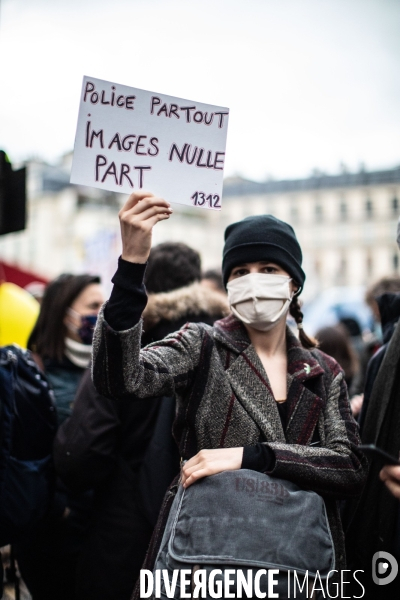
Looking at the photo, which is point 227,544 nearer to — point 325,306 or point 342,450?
point 342,450

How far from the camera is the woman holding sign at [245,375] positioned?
1714 millimetres

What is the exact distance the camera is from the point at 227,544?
5.40 ft

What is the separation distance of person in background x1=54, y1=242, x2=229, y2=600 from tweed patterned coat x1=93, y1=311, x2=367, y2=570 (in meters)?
0.37

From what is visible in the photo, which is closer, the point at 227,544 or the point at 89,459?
the point at 227,544

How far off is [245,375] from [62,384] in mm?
1704

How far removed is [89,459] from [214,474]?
837 millimetres

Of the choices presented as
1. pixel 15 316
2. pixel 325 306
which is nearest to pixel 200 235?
pixel 325 306

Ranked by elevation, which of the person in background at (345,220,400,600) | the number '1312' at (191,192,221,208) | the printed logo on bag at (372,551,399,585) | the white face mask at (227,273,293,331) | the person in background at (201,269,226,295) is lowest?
the printed logo on bag at (372,551,399,585)

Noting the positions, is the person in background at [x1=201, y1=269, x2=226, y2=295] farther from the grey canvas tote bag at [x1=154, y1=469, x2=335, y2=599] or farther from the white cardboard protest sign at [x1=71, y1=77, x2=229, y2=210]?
the grey canvas tote bag at [x1=154, y1=469, x2=335, y2=599]

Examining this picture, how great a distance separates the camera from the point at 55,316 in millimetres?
3531

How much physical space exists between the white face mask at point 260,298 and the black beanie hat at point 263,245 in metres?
0.06

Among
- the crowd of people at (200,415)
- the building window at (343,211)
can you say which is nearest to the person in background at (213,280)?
the crowd of people at (200,415)

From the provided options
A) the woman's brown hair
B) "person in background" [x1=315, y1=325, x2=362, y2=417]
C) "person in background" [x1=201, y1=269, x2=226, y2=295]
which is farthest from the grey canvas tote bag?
"person in background" [x1=315, y1=325, x2=362, y2=417]

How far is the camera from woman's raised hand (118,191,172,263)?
5.61 ft
